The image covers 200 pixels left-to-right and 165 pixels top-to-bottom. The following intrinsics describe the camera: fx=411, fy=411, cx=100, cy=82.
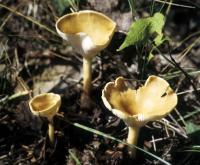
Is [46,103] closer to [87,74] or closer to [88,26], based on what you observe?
[87,74]

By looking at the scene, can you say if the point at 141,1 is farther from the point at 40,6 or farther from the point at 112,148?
the point at 112,148

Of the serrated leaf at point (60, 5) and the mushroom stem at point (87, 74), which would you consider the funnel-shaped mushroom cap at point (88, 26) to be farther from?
the serrated leaf at point (60, 5)

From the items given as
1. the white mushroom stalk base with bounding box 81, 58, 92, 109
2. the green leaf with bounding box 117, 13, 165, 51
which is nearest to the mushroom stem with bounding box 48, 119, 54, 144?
the white mushroom stalk base with bounding box 81, 58, 92, 109

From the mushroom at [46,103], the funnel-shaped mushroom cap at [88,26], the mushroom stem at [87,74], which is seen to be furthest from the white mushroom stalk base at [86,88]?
the mushroom at [46,103]

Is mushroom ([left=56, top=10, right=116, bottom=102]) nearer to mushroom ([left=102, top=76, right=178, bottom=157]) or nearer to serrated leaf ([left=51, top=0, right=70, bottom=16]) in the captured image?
mushroom ([left=102, top=76, right=178, bottom=157])

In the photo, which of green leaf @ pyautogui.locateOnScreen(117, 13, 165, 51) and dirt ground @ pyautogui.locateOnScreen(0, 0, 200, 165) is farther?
dirt ground @ pyautogui.locateOnScreen(0, 0, 200, 165)

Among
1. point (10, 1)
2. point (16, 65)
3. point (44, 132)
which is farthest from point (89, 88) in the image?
point (10, 1)
